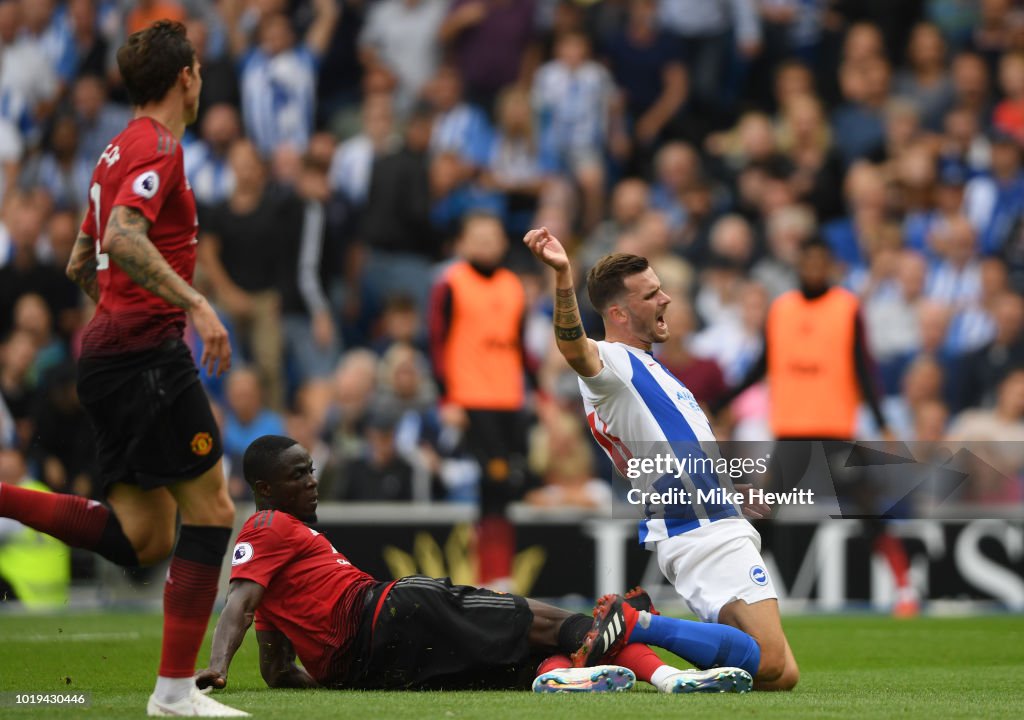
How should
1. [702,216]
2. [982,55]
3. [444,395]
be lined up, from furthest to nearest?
[982,55] < [702,216] < [444,395]

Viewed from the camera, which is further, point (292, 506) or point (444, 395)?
point (444, 395)

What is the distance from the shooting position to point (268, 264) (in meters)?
14.4

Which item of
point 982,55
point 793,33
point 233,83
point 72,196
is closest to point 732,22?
point 793,33

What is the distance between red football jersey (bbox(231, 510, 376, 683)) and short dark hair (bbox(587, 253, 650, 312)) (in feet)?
4.89

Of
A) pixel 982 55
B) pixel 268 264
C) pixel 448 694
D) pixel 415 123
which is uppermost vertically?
pixel 982 55

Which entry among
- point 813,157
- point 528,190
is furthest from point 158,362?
point 813,157

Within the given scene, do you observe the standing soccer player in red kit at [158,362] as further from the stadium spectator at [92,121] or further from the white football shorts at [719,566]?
the stadium spectator at [92,121]

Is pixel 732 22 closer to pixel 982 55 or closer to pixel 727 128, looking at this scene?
pixel 727 128

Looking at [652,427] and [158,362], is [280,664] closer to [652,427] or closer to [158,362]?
[158,362]

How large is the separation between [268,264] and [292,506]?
812 cm

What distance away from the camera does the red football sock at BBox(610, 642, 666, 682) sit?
20.6 ft

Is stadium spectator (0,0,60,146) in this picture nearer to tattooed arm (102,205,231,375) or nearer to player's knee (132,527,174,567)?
player's knee (132,527,174,567)

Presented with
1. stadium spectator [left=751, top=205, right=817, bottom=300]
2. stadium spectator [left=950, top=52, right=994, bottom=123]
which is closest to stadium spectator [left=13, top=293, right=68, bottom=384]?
stadium spectator [left=751, top=205, right=817, bottom=300]

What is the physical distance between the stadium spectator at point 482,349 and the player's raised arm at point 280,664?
4849 mm
